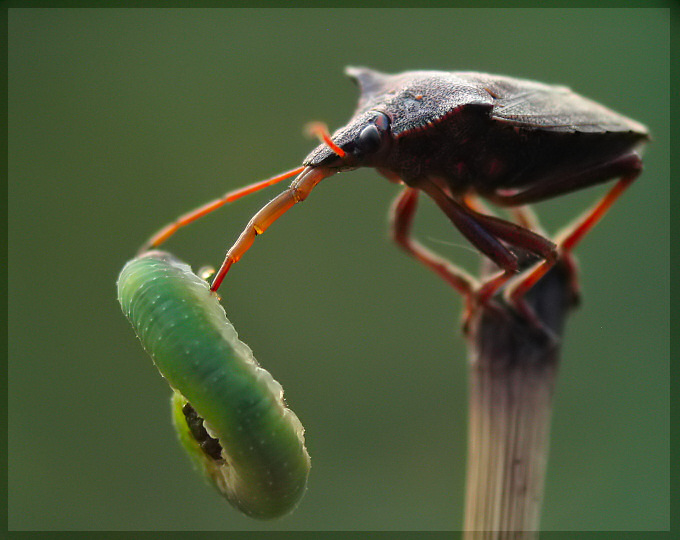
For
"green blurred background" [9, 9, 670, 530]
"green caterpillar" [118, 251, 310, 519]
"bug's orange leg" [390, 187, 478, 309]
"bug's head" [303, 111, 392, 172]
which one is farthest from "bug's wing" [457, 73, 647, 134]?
"green blurred background" [9, 9, 670, 530]

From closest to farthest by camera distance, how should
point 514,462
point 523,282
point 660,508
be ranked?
point 514,462, point 523,282, point 660,508

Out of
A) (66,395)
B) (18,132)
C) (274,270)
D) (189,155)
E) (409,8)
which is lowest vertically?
(66,395)

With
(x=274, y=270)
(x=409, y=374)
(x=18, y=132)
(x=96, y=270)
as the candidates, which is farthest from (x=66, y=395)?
(x=409, y=374)

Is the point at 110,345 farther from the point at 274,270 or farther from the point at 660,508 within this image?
the point at 660,508

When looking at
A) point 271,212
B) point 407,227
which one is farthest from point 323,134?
point 407,227

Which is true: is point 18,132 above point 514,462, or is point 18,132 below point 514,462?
above

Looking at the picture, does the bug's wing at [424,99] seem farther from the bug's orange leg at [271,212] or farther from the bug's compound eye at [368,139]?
the bug's orange leg at [271,212]

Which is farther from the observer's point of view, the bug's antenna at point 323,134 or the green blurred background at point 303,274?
the green blurred background at point 303,274

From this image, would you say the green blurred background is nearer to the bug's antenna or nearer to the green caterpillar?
the bug's antenna

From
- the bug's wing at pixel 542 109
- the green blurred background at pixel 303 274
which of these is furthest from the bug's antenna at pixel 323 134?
the green blurred background at pixel 303 274

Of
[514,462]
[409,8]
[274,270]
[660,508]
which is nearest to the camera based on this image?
[514,462]
